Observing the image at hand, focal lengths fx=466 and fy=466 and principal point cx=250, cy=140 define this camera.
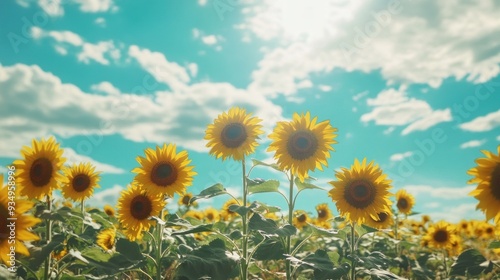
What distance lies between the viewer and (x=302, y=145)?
20.4 ft

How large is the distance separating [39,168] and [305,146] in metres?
3.32

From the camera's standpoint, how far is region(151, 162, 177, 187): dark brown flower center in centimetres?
632

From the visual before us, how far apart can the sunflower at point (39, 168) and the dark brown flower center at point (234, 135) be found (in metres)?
2.10

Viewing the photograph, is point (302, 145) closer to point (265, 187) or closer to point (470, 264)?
point (265, 187)

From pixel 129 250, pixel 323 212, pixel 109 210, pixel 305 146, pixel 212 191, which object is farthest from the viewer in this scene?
pixel 323 212

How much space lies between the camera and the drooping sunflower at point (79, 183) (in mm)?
7297

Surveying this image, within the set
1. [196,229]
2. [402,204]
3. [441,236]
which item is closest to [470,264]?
[196,229]

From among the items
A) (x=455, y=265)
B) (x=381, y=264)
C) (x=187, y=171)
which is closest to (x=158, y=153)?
(x=187, y=171)

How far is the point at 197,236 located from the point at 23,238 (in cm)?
602

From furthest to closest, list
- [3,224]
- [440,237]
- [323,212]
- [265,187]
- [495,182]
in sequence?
[323,212], [440,237], [265,187], [495,182], [3,224]

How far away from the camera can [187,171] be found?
6379mm

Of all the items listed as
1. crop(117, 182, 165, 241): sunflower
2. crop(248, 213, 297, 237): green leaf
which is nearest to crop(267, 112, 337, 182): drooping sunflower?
crop(248, 213, 297, 237): green leaf

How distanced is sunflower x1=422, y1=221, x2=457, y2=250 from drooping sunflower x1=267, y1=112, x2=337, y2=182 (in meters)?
5.36

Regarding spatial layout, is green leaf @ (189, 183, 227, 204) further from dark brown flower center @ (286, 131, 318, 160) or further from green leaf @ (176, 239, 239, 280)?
dark brown flower center @ (286, 131, 318, 160)
